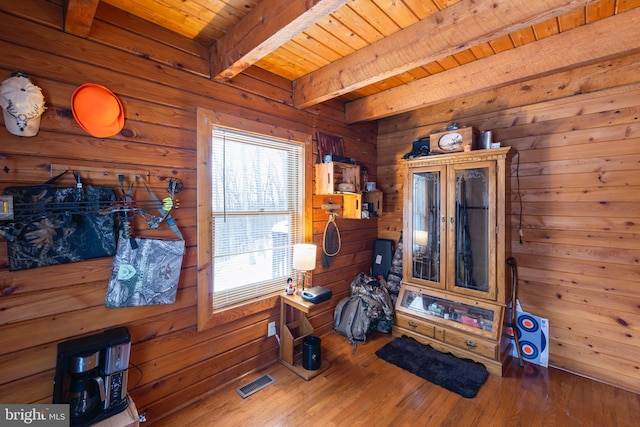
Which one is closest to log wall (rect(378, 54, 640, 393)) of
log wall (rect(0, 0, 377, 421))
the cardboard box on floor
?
log wall (rect(0, 0, 377, 421))

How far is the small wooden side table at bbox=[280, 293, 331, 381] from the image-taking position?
2322 millimetres

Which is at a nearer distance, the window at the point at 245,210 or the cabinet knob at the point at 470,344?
the window at the point at 245,210

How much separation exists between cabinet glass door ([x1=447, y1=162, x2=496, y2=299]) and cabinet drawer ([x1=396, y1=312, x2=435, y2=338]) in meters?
0.47

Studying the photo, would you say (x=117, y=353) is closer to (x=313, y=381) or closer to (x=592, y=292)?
(x=313, y=381)

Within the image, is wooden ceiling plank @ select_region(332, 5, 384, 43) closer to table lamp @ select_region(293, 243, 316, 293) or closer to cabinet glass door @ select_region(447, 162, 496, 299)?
cabinet glass door @ select_region(447, 162, 496, 299)

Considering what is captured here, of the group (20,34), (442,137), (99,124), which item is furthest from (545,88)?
(20,34)

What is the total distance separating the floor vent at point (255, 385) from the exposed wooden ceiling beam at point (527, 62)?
2.73m

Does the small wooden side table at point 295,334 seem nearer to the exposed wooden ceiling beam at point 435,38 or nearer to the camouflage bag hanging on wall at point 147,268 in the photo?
the camouflage bag hanging on wall at point 147,268

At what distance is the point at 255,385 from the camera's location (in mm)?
2201

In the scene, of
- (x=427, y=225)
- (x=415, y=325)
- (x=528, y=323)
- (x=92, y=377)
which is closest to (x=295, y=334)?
(x=415, y=325)

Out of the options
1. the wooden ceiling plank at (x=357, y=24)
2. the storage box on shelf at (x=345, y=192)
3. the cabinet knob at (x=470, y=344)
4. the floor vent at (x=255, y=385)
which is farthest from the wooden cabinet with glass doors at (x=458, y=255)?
the floor vent at (x=255, y=385)

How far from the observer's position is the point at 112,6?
1.64 metres

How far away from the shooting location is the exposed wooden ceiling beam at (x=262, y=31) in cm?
137

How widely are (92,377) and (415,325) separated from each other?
2592mm
